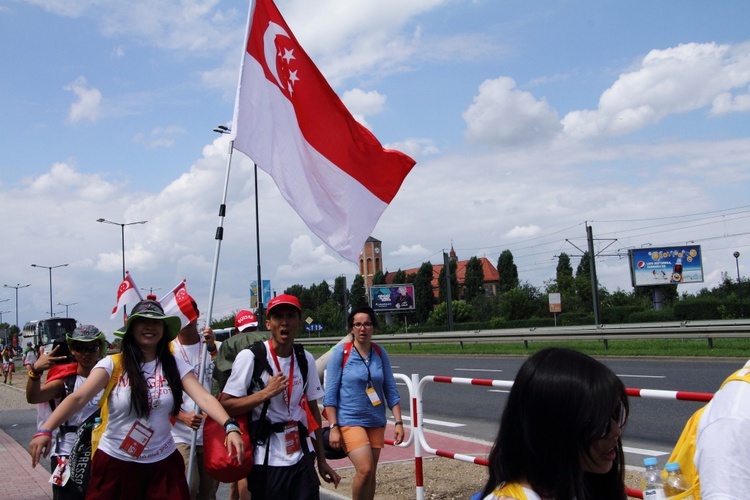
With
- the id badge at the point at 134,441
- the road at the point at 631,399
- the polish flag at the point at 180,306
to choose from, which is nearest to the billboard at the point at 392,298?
the road at the point at 631,399

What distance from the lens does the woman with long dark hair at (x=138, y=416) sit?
4090 millimetres

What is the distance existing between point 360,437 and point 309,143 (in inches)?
89.3

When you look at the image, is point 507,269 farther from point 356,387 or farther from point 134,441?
point 134,441

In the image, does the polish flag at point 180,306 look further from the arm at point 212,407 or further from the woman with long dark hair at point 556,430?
the woman with long dark hair at point 556,430

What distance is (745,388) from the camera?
2021mm

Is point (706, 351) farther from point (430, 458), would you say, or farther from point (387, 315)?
point (387, 315)

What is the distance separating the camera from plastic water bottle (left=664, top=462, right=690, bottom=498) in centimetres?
225

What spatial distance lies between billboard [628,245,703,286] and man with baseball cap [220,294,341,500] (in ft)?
187

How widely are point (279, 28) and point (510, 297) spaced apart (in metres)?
70.9

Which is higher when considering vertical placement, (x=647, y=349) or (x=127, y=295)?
(x=127, y=295)

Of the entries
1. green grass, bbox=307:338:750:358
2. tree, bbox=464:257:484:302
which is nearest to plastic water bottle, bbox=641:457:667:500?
green grass, bbox=307:338:750:358

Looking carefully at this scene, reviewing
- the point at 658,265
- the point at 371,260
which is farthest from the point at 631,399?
the point at 371,260

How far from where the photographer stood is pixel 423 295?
105750mm

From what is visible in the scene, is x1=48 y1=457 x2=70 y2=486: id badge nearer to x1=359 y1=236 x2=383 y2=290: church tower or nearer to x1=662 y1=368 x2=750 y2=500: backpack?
x1=662 y1=368 x2=750 y2=500: backpack
